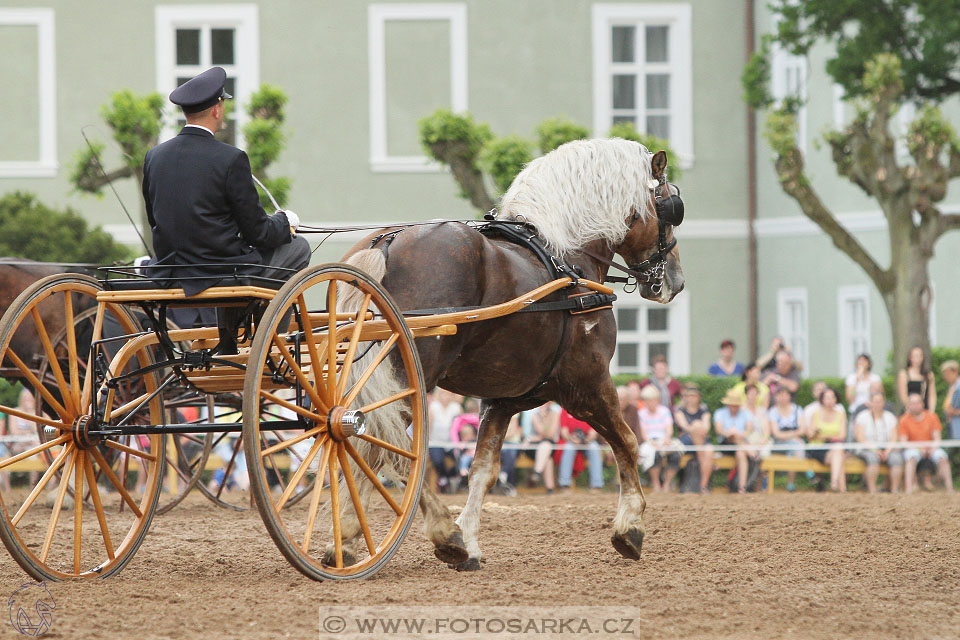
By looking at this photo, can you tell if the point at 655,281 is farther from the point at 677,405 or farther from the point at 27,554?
the point at 677,405

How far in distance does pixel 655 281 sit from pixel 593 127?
43.5 feet

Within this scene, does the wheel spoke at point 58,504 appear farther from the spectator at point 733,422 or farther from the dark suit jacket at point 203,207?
the spectator at point 733,422

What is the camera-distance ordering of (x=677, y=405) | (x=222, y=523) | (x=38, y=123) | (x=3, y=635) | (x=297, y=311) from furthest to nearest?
1. (x=38, y=123)
2. (x=677, y=405)
3. (x=222, y=523)
4. (x=297, y=311)
5. (x=3, y=635)

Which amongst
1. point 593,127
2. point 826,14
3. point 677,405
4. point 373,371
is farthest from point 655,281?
point 593,127

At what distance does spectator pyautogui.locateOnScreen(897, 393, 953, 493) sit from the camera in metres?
13.5

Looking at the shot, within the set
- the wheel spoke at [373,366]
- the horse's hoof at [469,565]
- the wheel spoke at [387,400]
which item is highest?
the wheel spoke at [373,366]

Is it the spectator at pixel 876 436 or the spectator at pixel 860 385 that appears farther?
the spectator at pixel 860 385

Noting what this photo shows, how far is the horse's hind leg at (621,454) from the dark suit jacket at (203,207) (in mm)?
2064

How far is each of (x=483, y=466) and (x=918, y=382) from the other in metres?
8.80

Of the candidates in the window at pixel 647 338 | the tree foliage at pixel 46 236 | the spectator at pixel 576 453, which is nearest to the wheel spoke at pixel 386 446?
the spectator at pixel 576 453

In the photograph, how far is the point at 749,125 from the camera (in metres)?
20.9

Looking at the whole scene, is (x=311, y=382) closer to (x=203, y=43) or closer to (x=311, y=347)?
(x=311, y=347)

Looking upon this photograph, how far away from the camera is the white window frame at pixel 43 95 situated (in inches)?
793

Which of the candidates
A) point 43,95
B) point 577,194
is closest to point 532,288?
point 577,194
